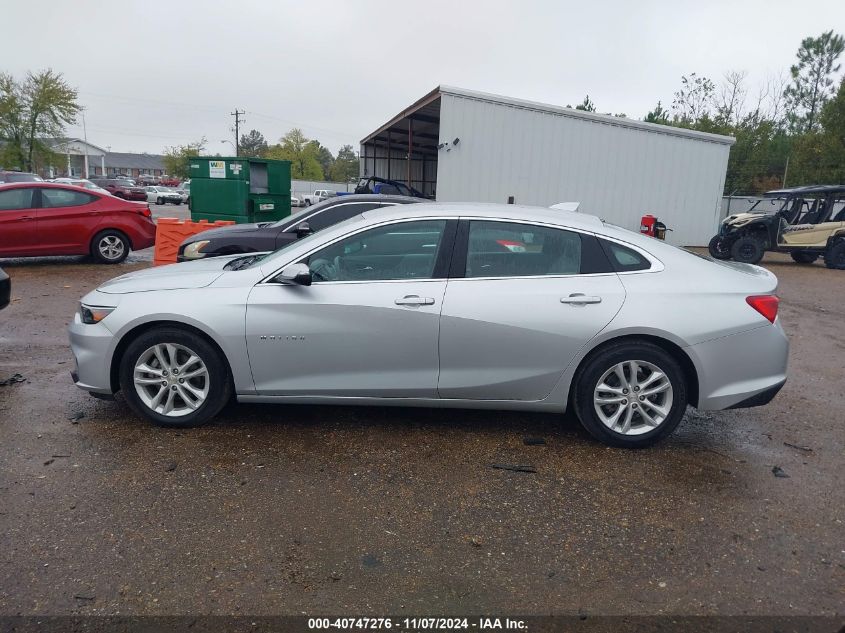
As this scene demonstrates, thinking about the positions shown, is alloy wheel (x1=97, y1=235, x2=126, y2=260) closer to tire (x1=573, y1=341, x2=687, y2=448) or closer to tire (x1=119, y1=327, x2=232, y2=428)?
tire (x1=119, y1=327, x2=232, y2=428)

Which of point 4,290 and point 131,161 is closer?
point 4,290

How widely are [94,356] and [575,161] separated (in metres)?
15.6

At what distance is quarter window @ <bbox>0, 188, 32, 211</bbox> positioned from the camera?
10539mm

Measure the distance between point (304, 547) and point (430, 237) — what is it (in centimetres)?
213

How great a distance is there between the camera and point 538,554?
2977 mm

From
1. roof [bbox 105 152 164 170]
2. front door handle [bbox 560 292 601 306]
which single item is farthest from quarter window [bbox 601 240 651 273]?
roof [bbox 105 152 164 170]

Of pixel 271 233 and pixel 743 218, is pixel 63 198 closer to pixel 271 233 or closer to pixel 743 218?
pixel 271 233

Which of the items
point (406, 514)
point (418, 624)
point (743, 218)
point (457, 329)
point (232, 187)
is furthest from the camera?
point (743, 218)

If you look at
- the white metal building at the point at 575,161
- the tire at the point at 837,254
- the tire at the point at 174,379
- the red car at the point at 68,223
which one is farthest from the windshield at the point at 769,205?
the tire at the point at 174,379

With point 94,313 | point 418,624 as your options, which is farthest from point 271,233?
point 418,624

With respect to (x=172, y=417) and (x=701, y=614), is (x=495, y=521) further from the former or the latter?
(x=172, y=417)

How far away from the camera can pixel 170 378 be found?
4.18 metres

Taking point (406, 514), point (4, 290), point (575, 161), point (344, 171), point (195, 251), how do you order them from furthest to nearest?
point (344, 171) < point (575, 161) < point (195, 251) < point (4, 290) < point (406, 514)

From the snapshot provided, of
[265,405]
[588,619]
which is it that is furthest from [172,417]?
[588,619]
